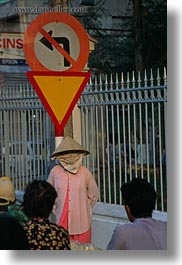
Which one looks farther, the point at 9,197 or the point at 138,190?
the point at 9,197

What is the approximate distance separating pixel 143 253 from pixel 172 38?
5.59 feet

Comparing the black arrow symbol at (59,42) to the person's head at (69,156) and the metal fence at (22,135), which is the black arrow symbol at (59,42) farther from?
the person's head at (69,156)

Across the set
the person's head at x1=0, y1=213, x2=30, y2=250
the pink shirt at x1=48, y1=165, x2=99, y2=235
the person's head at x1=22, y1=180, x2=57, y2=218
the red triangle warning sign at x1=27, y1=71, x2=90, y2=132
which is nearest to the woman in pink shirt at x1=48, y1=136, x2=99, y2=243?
the pink shirt at x1=48, y1=165, x2=99, y2=235

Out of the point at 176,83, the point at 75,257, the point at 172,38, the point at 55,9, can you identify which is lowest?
the point at 75,257

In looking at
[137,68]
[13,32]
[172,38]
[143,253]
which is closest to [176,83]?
[172,38]

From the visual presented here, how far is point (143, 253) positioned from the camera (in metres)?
4.33

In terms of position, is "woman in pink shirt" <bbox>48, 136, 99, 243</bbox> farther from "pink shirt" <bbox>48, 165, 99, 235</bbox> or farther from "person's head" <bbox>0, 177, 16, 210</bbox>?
"person's head" <bbox>0, 177, 16, 210</bbox>

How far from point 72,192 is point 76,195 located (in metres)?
0.04

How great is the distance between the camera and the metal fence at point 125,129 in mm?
5816

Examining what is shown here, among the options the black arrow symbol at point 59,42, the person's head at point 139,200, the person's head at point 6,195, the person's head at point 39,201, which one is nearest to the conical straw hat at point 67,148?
the black arrow symbol at point 59,42

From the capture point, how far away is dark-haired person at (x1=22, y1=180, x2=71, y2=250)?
3.70 m

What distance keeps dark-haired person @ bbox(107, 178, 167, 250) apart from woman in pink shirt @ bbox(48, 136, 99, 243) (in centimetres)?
163

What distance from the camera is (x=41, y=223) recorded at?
12.2 ft

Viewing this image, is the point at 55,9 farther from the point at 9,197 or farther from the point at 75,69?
the point at 9,197
